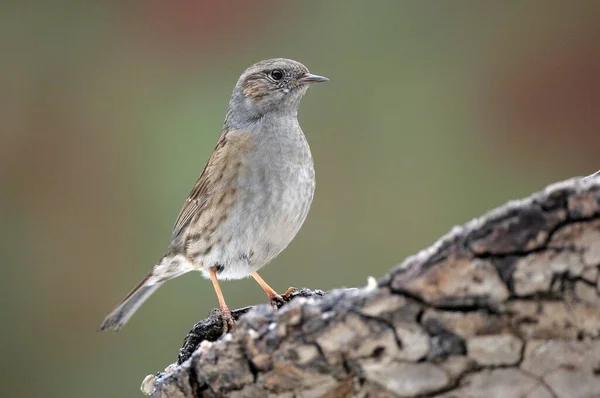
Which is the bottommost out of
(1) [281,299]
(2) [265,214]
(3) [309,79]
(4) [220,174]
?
(1) [281,299]

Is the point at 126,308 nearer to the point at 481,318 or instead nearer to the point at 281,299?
the point at 281,299

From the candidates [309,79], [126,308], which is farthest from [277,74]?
[126,308]

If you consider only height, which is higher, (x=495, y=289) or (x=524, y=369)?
(x=495, y=289)

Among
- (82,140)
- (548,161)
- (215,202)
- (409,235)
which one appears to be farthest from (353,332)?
(82,140)

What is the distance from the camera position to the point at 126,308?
3.07 metres

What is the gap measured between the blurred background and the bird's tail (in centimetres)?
97

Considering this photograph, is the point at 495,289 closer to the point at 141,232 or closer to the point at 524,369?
the point at 524,369

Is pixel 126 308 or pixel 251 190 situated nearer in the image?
pixel 251 190

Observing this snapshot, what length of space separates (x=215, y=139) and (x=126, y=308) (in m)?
1.44

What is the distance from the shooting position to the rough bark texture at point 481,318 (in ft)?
4.44

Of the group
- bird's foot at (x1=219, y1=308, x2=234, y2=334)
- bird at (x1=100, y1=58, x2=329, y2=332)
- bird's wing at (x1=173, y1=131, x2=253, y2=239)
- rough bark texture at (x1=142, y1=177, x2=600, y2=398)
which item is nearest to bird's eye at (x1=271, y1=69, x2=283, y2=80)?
bird at (x1=100, y1=58, x2=329, y2=332)

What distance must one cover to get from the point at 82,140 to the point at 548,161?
2.52 m

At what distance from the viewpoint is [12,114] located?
4527 mm

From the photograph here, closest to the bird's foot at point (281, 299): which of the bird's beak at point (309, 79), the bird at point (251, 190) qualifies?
the bird at point (251, 190)
